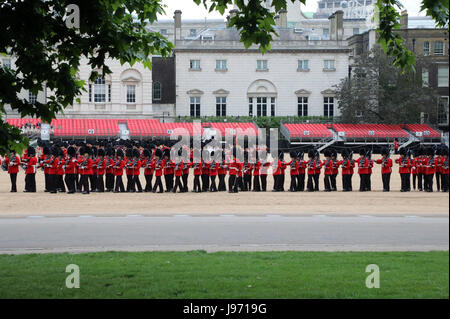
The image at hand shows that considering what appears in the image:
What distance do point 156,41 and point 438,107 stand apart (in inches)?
2063

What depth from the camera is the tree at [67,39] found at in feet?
25.8

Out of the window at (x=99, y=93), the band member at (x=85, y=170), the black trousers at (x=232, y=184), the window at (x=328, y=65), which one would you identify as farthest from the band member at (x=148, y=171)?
the window at (x=328, y=65)

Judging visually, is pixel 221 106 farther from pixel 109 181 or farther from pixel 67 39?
pixel 67 39

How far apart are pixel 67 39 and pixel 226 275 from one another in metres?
3.58

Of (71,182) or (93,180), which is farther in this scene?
(93,180)

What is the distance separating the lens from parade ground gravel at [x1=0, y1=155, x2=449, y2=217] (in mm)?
18266

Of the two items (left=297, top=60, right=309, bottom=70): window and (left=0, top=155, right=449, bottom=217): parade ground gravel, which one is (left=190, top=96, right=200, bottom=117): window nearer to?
(left=297, top=60, right=309, bottom=70): window

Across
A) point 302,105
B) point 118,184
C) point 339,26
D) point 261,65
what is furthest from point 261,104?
point 118,184


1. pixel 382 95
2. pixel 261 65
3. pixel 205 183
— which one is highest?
pixel 261 65

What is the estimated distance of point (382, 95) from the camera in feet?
182

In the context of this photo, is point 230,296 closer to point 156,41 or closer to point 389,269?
point 389,269

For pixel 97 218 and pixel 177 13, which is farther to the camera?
pixel 177 13
